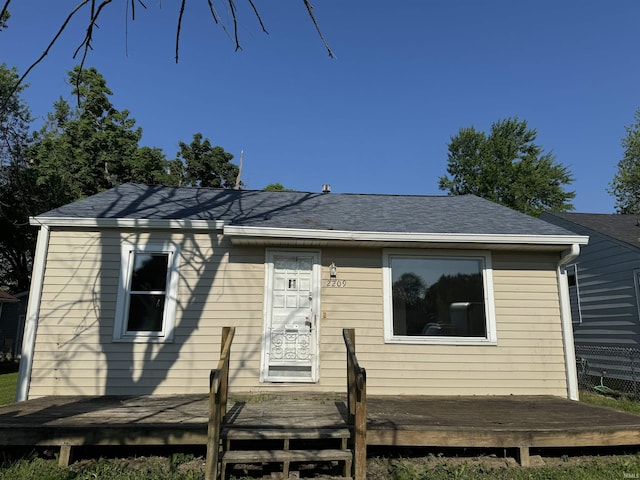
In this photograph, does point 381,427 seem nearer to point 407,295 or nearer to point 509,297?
point 407,295

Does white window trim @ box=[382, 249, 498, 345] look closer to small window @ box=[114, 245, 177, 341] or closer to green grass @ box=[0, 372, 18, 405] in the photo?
Result: small window @ box=[114, 245, 177, 341]

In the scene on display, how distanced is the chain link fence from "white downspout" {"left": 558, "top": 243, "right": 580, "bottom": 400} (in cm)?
348

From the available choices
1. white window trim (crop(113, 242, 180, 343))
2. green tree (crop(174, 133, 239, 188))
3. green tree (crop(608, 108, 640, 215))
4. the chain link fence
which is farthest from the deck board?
green tree (crop(174, 133, 239, 188))

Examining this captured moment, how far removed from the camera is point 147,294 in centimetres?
645

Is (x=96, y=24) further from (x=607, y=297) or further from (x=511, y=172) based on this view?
(x=511, y=172)

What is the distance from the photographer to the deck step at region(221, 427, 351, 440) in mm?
3957

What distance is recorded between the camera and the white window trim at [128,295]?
6.28 meters

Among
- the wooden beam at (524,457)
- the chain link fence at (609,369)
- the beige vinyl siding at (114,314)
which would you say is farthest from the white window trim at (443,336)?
the chain link fence at (609,369)

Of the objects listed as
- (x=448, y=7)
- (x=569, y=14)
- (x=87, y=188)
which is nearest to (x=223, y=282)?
(x=448, y=7)

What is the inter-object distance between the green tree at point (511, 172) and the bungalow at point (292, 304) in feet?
80.9

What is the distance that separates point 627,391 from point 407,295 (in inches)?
260

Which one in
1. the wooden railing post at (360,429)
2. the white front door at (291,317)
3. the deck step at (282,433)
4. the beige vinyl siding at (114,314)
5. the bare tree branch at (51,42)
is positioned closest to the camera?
the bare tree branch at (51,42)

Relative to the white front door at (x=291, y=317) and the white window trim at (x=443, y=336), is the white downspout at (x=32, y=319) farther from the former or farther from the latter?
the white window trim at (x=443, y=336)

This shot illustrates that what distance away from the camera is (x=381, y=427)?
4.25m
